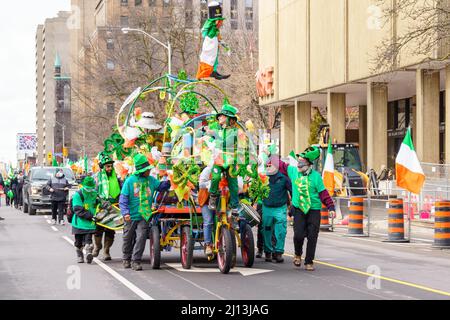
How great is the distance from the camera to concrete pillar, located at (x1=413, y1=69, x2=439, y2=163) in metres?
38.4

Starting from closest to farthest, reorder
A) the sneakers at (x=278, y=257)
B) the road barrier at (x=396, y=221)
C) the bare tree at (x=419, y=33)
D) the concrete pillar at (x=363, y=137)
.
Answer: the sneakers at (x=278, y=257), the road barrier at (x=396, y=221), the bare tree at (x=419, y=33), the concrete pillar at (x=363, y=137)

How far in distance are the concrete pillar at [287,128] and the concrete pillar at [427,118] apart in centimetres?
2202

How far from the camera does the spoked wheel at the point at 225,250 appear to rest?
14366 millimetres

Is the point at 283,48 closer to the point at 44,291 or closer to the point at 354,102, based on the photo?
the point at 354,102

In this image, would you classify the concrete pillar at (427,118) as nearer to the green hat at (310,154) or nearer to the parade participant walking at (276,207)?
the parade participant walking at (276,207)

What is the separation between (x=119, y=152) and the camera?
1873 cm

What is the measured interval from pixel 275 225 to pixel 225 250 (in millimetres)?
2311

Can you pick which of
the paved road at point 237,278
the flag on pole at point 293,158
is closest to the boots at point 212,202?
the paved road at point 237,278

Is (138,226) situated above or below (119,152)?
below

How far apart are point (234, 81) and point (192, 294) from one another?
48866 mm

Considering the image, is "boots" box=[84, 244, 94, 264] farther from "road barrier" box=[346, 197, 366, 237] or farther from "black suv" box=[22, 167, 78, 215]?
"black suv" box=[22, 167, 78, 215]

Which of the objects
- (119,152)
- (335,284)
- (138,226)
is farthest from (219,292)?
(119,152)

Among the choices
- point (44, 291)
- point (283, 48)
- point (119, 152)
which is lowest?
point (44, 291)

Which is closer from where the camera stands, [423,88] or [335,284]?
[335,284]
